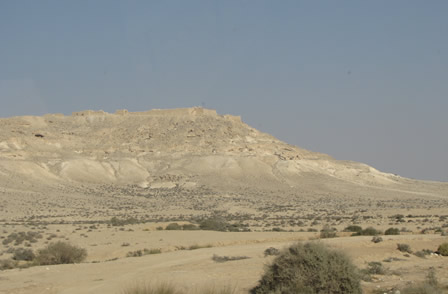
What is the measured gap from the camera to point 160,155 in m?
101

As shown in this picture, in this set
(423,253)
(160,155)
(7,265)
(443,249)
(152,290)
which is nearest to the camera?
(152,290)

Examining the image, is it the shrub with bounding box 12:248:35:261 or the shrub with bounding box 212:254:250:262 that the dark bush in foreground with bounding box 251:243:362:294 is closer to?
the shrub with bounding box 212:254:250:262

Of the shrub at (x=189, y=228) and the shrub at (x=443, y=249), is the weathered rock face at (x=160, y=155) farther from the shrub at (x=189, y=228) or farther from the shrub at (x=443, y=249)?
the shrub at (x=443, y=249)

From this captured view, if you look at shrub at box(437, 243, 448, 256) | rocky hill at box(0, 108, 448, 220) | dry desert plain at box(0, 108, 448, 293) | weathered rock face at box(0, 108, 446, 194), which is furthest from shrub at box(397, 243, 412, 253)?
weathered rock face at box(0, 108, 446, 194)

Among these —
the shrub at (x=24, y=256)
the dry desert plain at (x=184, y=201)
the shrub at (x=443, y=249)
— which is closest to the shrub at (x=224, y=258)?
the dry desert plain at (x=184, y=201)

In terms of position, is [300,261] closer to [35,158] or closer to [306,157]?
[35,158]

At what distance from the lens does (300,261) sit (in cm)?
1179

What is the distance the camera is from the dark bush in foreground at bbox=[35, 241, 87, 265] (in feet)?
68.0

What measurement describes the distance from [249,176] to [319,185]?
466 inches

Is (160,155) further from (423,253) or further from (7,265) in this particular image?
(423,253)

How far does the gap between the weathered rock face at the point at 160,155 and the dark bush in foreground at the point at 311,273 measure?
70.9 meters

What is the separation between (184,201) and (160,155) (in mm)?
Answer: 27439

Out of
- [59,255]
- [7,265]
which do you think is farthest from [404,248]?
[7,265]

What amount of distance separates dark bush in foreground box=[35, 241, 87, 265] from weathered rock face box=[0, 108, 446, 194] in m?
59.1
